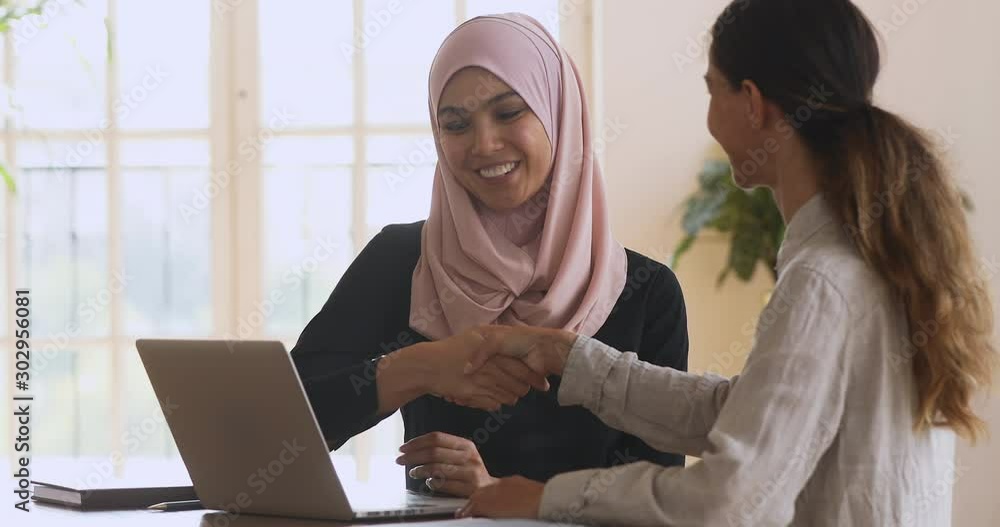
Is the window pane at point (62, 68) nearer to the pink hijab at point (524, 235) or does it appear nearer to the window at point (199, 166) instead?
the window at point (199, 166)

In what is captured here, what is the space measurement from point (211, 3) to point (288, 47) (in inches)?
12.3

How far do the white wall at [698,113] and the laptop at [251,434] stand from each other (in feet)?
9.02

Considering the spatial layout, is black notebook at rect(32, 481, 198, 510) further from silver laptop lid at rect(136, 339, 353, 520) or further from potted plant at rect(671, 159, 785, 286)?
potted plant at rect(671, 159, 785, 286)

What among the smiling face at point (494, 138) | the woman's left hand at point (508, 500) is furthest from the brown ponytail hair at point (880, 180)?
the smiling face at point (494, 138)

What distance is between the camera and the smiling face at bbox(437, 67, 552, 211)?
5.81 ft

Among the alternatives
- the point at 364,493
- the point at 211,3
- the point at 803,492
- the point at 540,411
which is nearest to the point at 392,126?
the point at 211,3

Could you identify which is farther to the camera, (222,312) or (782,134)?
(222,312)

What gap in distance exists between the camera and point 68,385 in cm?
411

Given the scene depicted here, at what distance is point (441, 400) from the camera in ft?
5.82

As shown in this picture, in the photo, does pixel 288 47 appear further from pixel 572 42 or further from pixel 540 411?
pixel 540 411

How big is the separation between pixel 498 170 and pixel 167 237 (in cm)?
259

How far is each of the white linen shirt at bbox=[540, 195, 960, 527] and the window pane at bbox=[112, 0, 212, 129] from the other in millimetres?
3229

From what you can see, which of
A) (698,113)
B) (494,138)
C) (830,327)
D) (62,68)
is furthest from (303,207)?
(830,327)

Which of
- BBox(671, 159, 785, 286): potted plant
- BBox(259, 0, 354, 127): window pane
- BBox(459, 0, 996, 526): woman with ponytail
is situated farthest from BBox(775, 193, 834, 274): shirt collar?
BBox(259, 0, 354, 127): window pane
